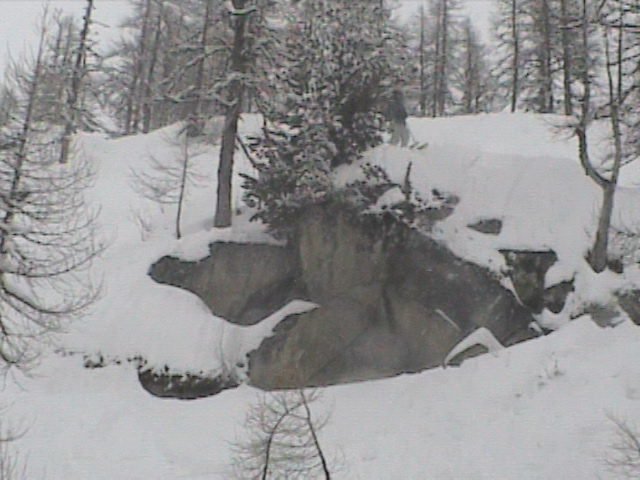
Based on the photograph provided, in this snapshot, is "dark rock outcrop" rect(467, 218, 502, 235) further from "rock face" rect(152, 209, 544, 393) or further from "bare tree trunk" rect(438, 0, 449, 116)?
"bare tree trunk" rect(438, 0, 449, 116)

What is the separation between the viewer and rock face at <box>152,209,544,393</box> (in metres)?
13.8

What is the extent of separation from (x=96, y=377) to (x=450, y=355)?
7372mm

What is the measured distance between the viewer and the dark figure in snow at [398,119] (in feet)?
52.5

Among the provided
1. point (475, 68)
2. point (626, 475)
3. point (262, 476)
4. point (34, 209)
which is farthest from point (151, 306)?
point (475, 68)

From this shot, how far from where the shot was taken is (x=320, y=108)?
49.1ft

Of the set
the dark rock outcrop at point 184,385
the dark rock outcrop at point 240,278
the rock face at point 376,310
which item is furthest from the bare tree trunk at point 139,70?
the dark rock outcrop at point 184,385

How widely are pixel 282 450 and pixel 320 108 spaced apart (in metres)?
8.00

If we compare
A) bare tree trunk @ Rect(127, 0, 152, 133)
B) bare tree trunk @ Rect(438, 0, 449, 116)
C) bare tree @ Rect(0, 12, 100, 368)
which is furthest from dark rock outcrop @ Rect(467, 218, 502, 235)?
bare tree trunk @ Rect(127, 0, 152, 133)

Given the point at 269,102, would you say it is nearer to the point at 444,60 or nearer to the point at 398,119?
the point at 398,119

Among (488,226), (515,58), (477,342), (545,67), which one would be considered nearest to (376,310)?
(477,342)

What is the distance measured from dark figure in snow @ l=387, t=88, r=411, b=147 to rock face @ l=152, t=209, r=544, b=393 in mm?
2798

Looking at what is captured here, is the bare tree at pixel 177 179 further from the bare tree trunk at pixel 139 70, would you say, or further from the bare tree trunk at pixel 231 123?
the bare tree trunk at pixel 139 70

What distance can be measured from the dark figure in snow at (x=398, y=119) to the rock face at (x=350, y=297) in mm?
2798

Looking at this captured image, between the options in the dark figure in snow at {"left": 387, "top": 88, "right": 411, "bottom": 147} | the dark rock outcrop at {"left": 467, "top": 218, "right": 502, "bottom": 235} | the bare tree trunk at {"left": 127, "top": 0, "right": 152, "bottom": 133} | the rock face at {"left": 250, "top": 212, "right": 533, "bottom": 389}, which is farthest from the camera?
the bare tree trunk at {"left": 127, "top": 0, "right": 152, "bottom": 133}
